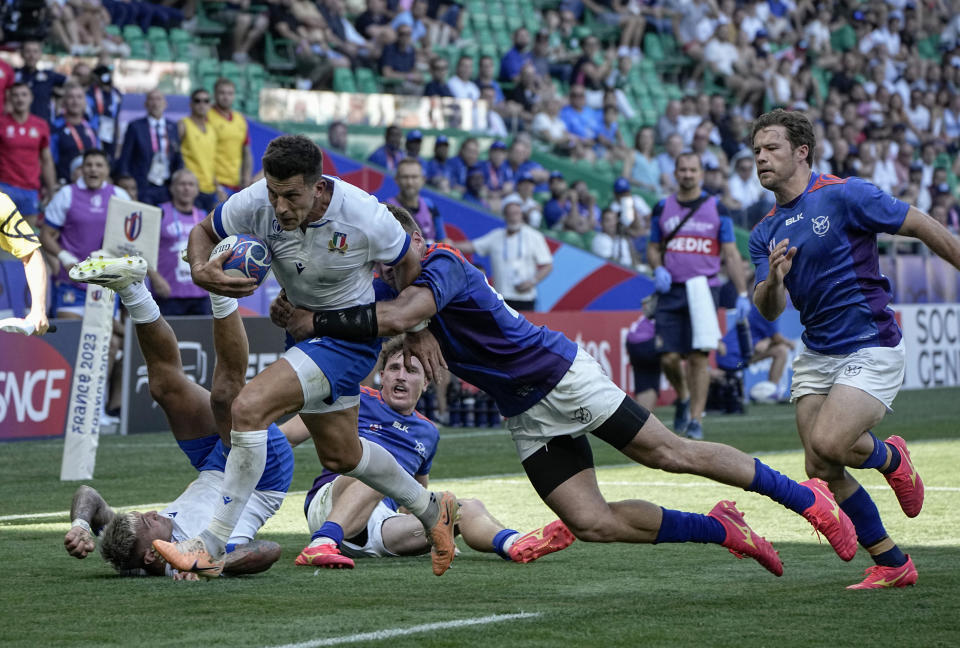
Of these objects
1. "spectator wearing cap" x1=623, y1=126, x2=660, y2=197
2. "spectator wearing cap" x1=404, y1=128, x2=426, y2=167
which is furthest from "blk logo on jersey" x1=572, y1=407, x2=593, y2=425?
"spectator wearing cap" x1=623, y1=126, x2=660, y2=197

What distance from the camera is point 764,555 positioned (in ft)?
20.0

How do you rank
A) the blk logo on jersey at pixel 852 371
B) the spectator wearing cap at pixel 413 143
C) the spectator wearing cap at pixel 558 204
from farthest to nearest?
the spectator wearing cap at pixel 558 204 < the spectator wearing cap at pixel 413 143 < the blk logo on jersey at pixel 852 371

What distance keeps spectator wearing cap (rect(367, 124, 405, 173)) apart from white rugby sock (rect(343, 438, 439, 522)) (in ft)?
39.9

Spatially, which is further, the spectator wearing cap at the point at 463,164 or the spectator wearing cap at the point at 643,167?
the spectator wearing cap at the point at 643,167

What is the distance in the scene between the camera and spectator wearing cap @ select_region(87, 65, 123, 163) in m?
15.6

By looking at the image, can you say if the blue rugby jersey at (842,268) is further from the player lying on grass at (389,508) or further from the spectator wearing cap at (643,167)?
the spectator wearing cap at (643,167)

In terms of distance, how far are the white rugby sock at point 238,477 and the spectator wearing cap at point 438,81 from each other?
15193 mm

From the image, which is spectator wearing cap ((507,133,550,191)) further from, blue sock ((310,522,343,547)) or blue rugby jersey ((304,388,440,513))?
blue sock ((310,522,343,547))

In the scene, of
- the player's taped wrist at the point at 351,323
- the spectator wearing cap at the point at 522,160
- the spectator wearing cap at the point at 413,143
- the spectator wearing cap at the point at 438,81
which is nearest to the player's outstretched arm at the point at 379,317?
the player's taped wrist at the point at 351,323

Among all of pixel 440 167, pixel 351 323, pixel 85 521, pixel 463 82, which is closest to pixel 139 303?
pixel 85 521

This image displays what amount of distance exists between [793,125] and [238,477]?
289 cm

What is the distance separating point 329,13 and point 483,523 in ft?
49.0

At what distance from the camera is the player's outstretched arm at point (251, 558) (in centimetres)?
640

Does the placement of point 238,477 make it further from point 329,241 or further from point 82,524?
point 329,241
